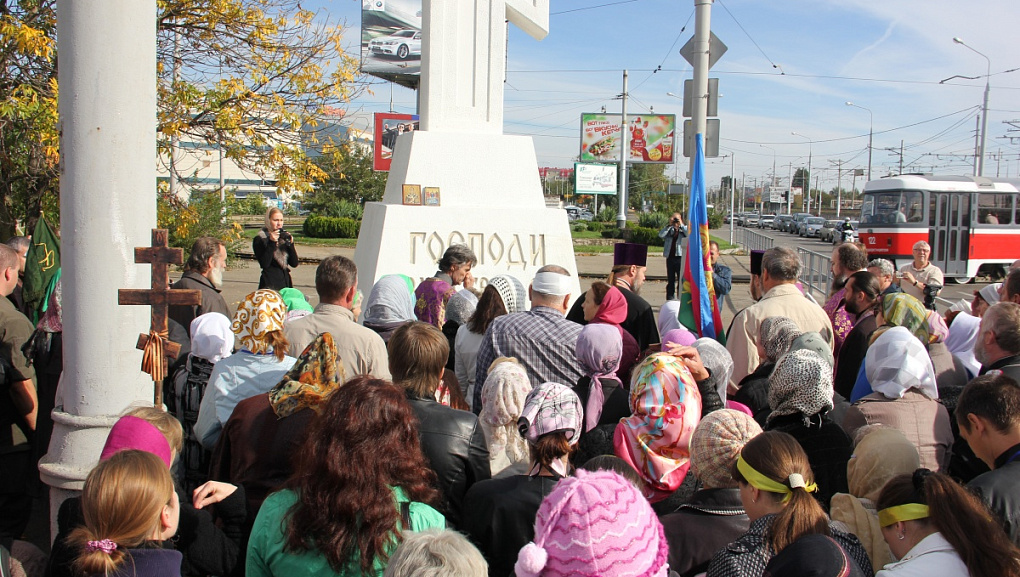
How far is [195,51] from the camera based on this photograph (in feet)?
29.6

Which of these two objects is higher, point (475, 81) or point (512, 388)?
point (475, 81)

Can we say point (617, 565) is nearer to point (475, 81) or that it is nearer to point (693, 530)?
point (693, 530)

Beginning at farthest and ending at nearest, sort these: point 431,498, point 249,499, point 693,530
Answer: point 249,499
point 693,530
point 431,498

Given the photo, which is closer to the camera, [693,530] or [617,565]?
[617,565]

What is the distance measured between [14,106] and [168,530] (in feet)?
21.3

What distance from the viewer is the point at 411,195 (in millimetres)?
8383

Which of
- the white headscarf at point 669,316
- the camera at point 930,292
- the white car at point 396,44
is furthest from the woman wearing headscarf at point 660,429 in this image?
the white car at point 396,44

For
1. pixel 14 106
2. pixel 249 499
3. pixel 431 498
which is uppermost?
pixel 14 106

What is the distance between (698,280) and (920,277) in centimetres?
288

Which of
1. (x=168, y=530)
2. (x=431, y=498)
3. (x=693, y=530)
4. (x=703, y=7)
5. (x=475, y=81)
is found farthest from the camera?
(x=475, y=81)

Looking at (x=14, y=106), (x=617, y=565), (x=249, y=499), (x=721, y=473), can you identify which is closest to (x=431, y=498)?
(x=617, y=565)

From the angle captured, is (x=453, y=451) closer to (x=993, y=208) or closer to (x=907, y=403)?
(x=907, y=403)

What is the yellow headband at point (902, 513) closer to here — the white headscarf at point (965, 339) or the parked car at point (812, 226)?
the white headscarf at point (965, 339)

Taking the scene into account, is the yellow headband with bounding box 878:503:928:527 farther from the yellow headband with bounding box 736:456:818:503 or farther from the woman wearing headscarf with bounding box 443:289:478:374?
the woman wearing headscarf with bounding box 443:289:478:374
